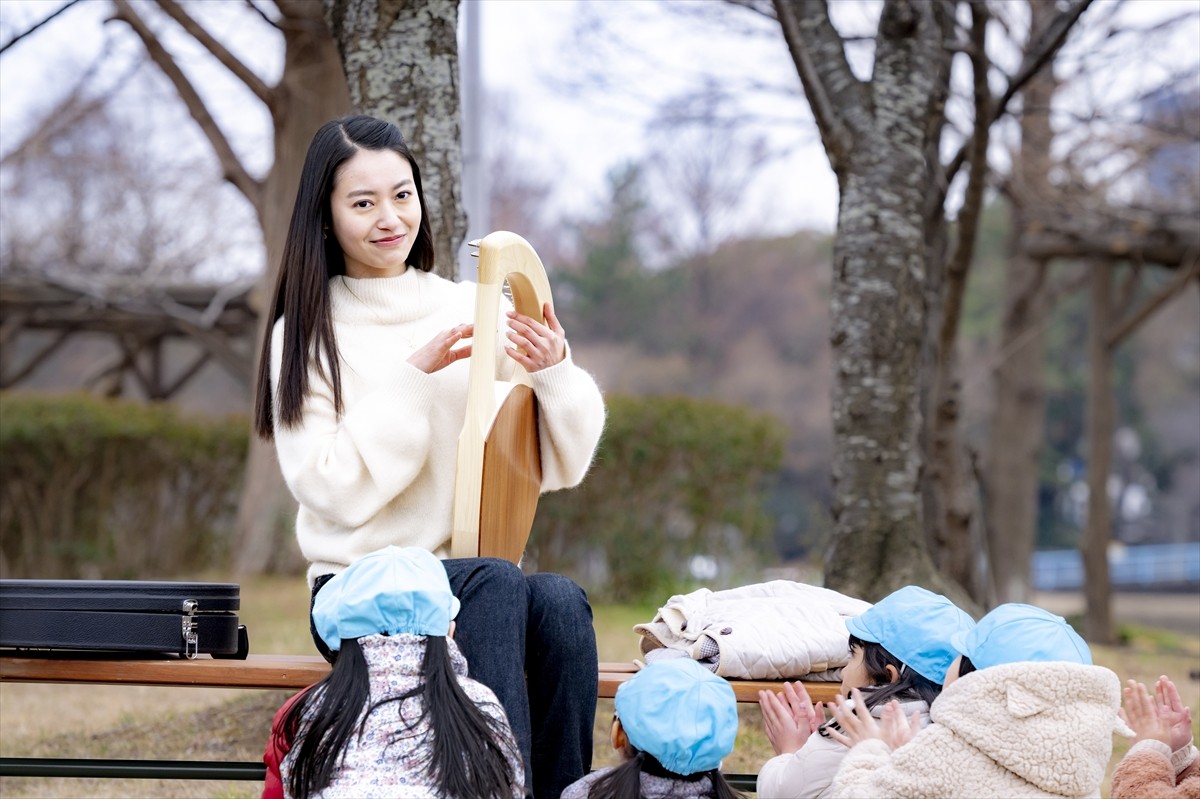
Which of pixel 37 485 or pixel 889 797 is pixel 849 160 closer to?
pixel 889 797

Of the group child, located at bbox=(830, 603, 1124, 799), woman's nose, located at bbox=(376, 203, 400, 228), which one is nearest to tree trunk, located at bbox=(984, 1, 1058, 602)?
woman's nose, located at bbox=(376, 203, 400, 228)

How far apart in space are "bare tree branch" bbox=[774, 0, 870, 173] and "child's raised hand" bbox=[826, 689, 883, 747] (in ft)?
9.10

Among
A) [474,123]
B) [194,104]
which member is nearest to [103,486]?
[194,104]

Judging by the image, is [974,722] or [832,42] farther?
[832,42]

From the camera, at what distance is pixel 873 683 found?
9.00 ft

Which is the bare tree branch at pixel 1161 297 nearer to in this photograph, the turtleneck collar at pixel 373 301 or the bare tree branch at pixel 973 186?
the bare tree branch at pixel 973 186

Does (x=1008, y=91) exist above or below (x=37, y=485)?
above

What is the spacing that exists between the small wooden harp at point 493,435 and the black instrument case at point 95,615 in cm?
59

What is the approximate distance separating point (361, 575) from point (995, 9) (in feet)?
24.2

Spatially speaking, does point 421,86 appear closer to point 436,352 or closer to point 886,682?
point 436,352

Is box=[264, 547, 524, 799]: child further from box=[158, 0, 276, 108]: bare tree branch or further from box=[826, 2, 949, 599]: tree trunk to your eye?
box=[158, 0, 276, 108]: bare tree branch

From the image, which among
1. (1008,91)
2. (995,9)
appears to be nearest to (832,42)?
(1008,91)

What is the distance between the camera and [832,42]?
4945 millimetres

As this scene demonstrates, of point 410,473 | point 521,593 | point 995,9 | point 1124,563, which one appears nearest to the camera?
point 521,593
